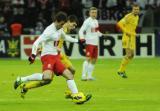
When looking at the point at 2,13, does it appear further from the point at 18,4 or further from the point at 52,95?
the point at 52,95

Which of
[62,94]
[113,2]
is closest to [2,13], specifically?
[113,2]

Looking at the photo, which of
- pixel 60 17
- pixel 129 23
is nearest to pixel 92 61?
pixel 129 23

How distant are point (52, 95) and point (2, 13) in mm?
19438

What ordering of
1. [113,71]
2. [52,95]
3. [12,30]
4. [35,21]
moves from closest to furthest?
[52,95]
[113,71]
[12,30]
[35,21]

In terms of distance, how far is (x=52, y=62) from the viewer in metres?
14.7

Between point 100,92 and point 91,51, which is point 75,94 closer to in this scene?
point 100,92

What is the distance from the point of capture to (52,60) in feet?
48.3

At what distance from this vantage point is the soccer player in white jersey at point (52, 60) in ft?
47.1

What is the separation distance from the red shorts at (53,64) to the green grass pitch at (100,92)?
0.69 m

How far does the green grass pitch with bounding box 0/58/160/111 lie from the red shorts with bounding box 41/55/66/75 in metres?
0.69

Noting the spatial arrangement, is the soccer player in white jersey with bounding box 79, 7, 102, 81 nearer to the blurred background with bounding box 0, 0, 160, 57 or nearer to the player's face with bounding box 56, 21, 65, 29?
the player's face with bounding box 56, 21, 65, 29

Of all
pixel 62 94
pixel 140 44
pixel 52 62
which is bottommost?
pixel 140 44

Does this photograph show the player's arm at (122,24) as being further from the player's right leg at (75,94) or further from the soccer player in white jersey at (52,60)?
the player's right leg at (75,94)

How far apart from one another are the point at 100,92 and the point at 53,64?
2.63 metres
